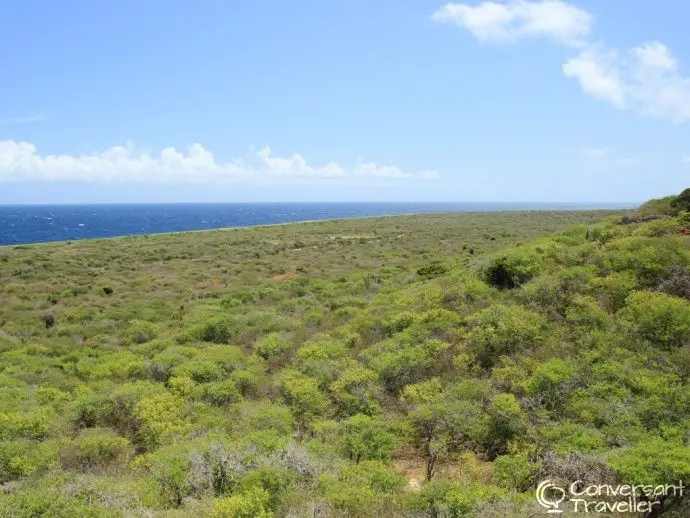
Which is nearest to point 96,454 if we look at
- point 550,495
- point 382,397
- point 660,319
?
point 382,397

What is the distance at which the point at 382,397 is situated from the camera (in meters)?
10.9

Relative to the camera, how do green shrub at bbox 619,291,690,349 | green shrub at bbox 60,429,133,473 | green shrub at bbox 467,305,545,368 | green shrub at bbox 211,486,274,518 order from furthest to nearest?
1. green shrub at bbox 467,305,545,368
2. green shrub at bbox 619,291,690,349
3. green shrub at bbox 60,429,133,473
4. green shrub at bbox 211,486,274,518

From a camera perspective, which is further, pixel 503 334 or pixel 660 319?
pixel 503 334

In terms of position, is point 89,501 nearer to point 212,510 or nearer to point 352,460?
point 212,510

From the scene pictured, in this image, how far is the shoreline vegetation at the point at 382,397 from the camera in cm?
668

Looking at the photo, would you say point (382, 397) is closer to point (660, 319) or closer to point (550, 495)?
point (550, 495)

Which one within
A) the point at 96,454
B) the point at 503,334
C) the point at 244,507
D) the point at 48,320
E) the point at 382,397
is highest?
the point at 503,334

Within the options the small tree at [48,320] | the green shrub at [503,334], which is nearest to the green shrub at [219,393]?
the green shrub at [503,334]

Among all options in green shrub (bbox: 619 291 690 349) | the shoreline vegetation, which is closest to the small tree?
the shoreline vegetation

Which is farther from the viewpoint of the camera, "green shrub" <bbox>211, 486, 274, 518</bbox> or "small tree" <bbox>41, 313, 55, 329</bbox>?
"small tree" <bbox>41, 313, 55, 329</bbox>

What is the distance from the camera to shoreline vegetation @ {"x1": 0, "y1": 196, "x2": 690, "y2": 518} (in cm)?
668

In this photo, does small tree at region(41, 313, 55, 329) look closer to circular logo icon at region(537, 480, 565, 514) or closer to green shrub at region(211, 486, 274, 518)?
green shrub at region(211, 486, 274, 518)

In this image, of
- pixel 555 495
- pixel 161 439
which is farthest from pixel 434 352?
pixel 161 439

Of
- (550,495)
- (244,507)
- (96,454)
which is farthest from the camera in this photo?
(96,454)
